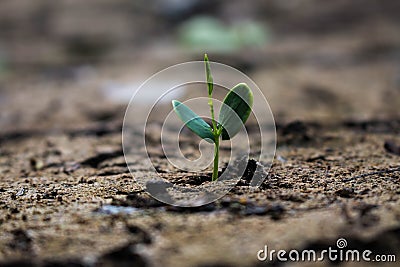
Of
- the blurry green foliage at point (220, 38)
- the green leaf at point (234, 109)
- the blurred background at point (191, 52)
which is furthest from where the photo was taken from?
the blurry green foliage at point (220, 38)

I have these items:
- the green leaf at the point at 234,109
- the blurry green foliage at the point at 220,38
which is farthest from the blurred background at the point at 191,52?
the green leaf at the point at 234,109

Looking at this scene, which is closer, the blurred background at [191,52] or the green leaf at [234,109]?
the green leaf at [234,109]

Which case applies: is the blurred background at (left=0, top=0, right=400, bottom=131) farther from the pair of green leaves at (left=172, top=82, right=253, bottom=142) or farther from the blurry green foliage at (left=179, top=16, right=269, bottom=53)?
the pair of green leaves at (left=172, top=82, right=253, bottom=142)

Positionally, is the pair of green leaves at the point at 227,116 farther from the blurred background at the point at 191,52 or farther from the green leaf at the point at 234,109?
the blurred background at the point at 191,52

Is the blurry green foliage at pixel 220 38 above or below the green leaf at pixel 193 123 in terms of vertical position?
above

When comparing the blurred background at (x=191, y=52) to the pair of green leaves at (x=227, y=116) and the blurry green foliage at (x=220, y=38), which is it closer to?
the blurry green foliage at (x=220, y=38)

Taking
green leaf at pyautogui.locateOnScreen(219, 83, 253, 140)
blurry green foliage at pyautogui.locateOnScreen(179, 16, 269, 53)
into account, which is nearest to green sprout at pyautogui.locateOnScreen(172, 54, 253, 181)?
green leaf at pyautogui.locateOnScreen(219, 83, 253, 140)

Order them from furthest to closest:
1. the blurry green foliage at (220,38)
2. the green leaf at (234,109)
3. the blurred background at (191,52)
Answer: the blurry green foliage at (220,38)
the blurred background at (191,52)
the green leaf at (234,109)
